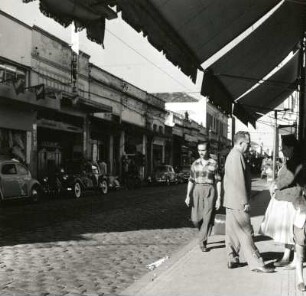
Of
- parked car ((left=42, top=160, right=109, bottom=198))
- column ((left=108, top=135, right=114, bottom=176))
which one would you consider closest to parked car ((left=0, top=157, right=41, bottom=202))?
parked car ((left=42, top=160, right=109, bottom=198))

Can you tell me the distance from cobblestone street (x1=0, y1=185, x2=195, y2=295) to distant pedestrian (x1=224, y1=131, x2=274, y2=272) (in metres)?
1.30

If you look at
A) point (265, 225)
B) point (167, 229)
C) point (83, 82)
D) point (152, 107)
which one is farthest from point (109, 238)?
point (152, 107)

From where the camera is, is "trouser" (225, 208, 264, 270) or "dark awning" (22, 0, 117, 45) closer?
"dark awning" (22, 0, 117, 45)

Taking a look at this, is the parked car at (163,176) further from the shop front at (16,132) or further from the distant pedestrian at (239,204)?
the distant pedestrian at (239,204)

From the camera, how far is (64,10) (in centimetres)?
440

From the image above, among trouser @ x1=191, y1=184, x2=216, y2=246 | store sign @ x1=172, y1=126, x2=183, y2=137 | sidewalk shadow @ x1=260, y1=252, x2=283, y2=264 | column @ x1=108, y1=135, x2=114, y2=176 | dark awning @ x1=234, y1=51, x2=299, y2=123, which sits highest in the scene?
store sign @ x1=172, y1=126, x2=183, y2=137

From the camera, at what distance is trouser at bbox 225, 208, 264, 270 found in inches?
248

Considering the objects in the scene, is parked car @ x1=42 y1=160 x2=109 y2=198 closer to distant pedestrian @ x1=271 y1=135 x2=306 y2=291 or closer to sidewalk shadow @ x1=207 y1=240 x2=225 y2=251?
sidewalk shadow @ x1=207 y1=240 x2=225 y2=251

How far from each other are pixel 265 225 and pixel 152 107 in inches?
1480

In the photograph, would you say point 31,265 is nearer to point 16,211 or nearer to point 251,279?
point 251,279

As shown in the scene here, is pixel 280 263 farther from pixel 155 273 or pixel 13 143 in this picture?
pixel 13 143

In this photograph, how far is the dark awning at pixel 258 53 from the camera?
8.27 meters

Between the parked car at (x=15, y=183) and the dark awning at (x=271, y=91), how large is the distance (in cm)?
768

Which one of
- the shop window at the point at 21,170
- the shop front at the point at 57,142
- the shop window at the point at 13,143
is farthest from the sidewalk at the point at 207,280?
the shop front at the point at 57,142
